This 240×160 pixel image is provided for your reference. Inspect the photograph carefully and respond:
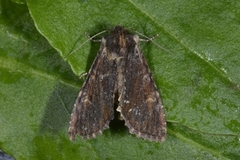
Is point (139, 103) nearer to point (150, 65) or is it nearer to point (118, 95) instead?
point (118, 95)

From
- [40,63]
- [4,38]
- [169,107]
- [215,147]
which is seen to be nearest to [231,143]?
[215,147]

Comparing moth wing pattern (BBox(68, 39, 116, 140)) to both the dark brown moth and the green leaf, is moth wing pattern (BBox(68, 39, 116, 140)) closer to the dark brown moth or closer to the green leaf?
the dark brown moth

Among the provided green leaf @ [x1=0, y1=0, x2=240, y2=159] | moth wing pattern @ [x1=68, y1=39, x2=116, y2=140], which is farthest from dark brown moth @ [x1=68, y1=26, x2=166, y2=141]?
green leaf @ [x1=0, y1=0, x2=240, y2=159]

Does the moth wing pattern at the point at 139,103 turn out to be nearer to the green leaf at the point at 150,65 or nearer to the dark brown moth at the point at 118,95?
the dark brown moth at the point at 118,95

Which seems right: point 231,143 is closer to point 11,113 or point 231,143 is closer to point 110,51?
point 110,51

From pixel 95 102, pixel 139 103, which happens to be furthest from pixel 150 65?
pixel 95 102

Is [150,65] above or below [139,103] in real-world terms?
above
